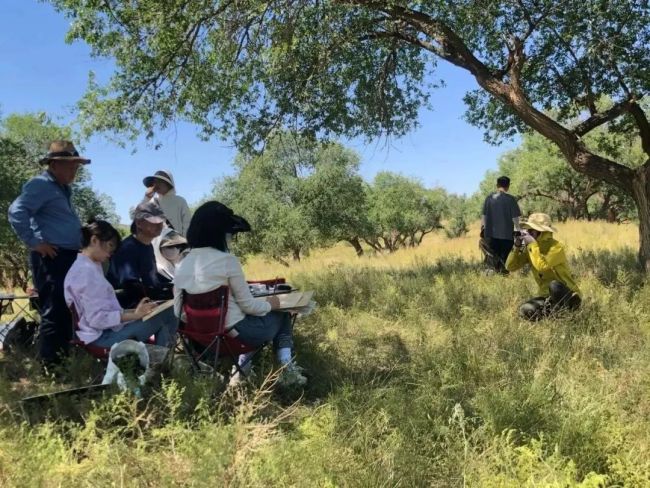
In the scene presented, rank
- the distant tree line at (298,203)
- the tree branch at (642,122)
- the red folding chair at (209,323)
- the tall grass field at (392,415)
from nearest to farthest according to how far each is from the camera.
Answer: the tall grass field at (392,415), the red folding chair at (209,323), the tree branch at (642,122), the distant tree line at (298,203)

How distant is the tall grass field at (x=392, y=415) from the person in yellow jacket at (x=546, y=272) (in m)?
0.21

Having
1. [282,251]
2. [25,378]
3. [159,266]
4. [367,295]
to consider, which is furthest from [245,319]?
[282,251]

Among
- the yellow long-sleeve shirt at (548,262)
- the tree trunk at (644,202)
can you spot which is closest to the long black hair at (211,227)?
the yellow long-sleeve shirt at (548,262)

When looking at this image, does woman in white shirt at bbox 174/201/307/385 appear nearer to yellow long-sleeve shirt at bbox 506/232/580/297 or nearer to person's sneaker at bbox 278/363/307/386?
person's sneaker at bbox 278/363/307/386

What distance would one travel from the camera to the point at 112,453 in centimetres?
253

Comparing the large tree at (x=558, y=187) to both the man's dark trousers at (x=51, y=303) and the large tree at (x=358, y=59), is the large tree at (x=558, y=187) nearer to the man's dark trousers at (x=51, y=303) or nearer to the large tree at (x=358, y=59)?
the large tree at (x=358, y=59)

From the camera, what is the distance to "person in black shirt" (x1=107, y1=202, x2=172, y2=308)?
16.0ft

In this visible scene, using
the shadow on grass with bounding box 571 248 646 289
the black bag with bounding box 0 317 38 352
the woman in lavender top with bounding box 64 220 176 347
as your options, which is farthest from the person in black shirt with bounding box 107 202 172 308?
the shadow on grass with bounding box 571 248 646 289

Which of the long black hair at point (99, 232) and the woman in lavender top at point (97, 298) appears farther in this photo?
the long black hair at point (99, 232)

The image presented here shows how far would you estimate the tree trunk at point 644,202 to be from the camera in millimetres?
7621

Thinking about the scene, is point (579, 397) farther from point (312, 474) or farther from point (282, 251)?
point (282, 251)

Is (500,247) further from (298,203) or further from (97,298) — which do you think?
(298,203)

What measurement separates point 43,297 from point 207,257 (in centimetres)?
183

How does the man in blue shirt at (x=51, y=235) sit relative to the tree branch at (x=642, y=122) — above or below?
Answer: below
